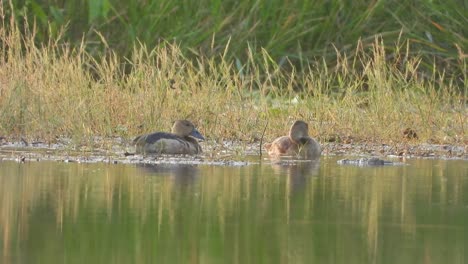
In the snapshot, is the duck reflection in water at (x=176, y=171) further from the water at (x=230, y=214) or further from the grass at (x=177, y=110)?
the grass at (x=177, y=110)

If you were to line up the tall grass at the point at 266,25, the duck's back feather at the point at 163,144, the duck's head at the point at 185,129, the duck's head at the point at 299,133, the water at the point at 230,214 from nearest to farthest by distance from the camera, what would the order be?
the water at the point at 230,214 < the duck's back feather at the point at 163,144 < the duck's head at the point at 299,133 < the duck's head at the point at 185,129 < the tall grass at the point at 266,25

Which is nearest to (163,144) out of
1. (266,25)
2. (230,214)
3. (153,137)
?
(153,137)

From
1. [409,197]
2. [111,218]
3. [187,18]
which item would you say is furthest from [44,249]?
[187,18]

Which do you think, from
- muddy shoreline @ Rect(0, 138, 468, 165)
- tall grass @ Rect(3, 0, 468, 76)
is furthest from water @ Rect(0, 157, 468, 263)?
tall grass @ Rect(3, 0, 468, 76)

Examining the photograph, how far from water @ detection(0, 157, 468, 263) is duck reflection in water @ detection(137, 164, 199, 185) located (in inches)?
0.5

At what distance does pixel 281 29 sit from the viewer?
16328 mm

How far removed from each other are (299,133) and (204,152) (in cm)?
76

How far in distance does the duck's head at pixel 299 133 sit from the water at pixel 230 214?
111cm

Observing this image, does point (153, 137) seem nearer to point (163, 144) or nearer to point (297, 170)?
point (163, 144)

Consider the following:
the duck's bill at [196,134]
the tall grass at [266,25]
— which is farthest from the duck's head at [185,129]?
the tall grass at [266,25]

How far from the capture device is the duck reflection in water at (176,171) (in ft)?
28.2

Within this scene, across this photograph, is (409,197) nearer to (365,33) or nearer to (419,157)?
(419,157)

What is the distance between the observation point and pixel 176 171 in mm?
9141

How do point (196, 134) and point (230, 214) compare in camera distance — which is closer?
point (230, 214)
